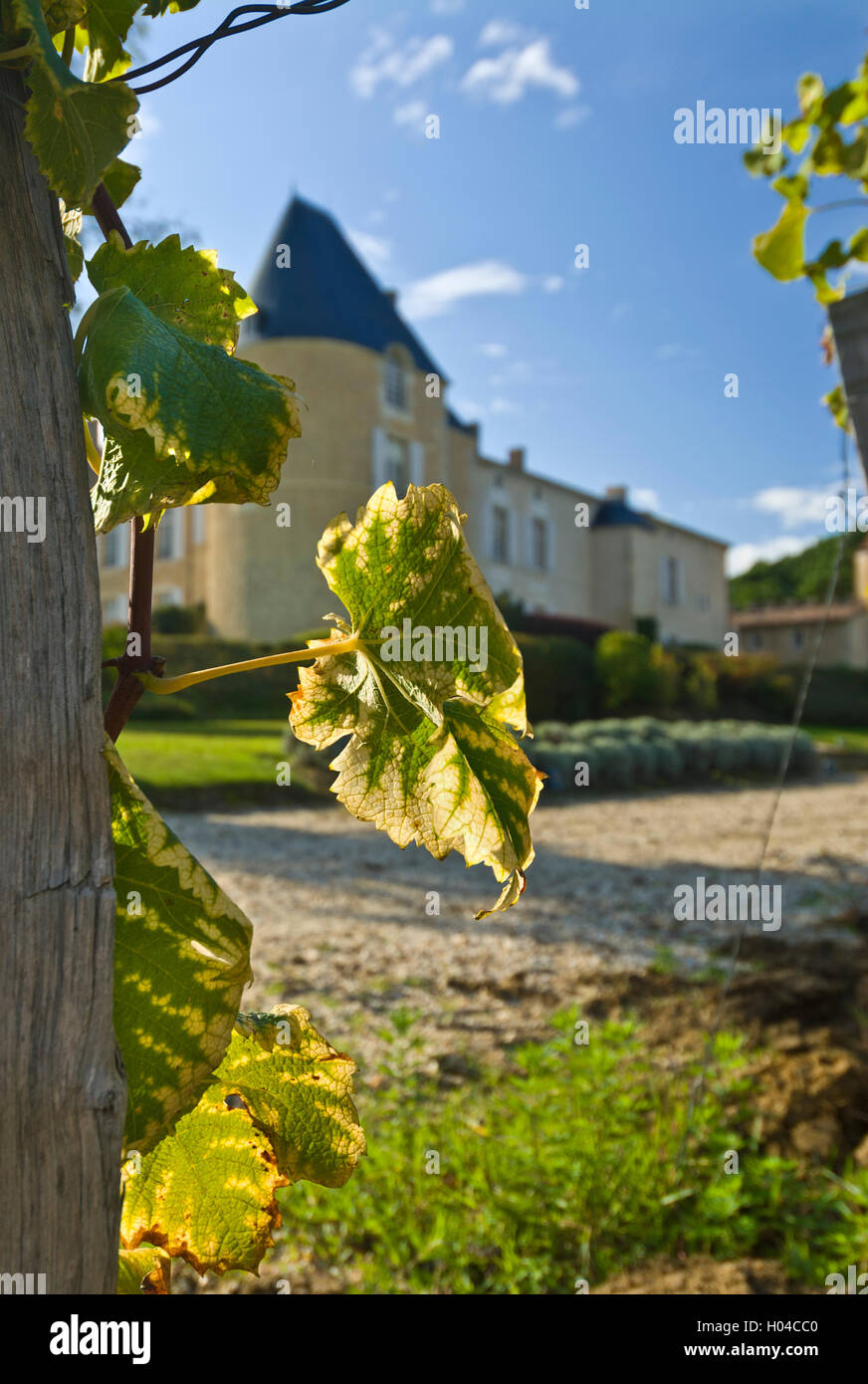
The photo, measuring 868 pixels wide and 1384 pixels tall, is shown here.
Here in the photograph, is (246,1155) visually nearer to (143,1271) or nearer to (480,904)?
(143,1271)

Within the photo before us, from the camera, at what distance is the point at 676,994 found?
13.1ft

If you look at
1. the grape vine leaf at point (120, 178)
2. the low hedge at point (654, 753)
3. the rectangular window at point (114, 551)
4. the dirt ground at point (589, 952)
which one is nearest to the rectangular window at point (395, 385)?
the rectangular window at point (114, 551)

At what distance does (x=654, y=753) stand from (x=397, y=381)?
1235 cm

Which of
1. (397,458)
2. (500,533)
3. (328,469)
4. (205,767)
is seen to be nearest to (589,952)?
(205,767)

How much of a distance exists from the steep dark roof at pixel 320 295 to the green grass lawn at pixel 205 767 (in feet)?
34.1

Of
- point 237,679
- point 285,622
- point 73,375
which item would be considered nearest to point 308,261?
point 285,622

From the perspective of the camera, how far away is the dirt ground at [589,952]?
2.90m

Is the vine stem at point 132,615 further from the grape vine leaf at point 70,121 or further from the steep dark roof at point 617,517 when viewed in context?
the steep dark roof at point 617,517

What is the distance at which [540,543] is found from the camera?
26.4 m

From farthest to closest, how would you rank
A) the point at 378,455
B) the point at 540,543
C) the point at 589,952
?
the point at 540,543 → the point at 378,455 → the point at 589,952

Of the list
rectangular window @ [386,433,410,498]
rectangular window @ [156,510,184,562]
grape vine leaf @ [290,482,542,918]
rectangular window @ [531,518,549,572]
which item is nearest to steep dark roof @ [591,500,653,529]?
rectangular window @ [531,518,549,572]
